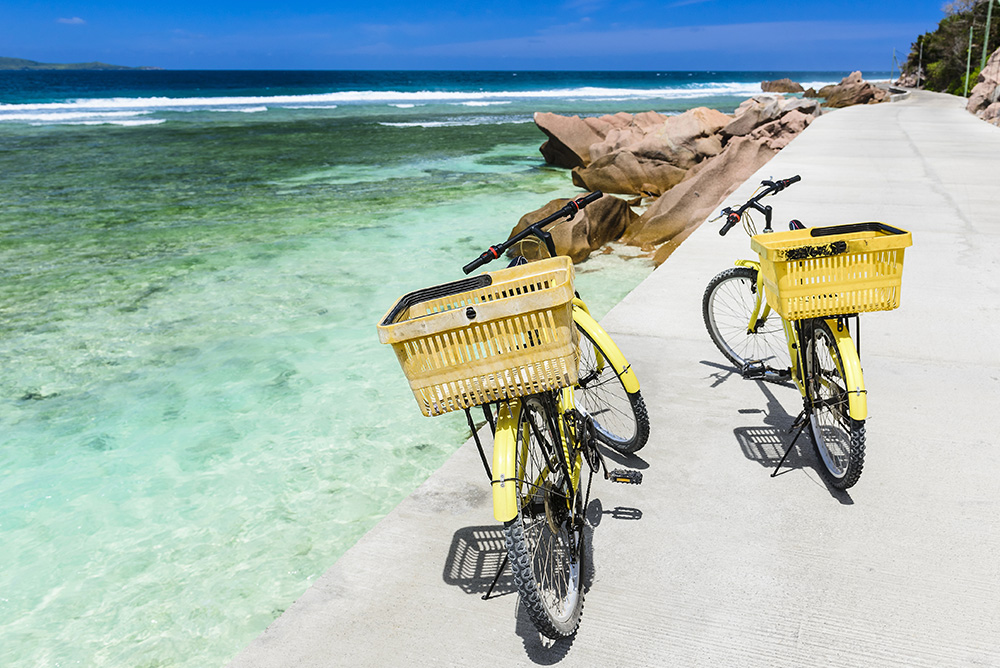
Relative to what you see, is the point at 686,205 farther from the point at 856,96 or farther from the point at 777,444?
the point at 856,96

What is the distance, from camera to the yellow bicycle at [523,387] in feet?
7.10

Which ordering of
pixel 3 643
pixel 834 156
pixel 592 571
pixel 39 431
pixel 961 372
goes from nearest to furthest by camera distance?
pixel 592 571 < pixel 3 643 < pixel 961 372 < pixel 39 431 < pixel 834 156

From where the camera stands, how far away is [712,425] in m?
3.92

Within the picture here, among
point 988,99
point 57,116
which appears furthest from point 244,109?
point 988,99

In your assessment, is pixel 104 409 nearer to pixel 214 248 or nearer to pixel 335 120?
pixel 214 248

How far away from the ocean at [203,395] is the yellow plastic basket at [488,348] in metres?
2.11

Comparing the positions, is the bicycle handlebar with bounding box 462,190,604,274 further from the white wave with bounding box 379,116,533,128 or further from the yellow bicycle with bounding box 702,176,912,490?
the white wave with bounding box 379,116,533,128

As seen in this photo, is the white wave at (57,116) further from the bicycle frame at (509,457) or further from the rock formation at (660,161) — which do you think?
the bicycle frame at (509,457)

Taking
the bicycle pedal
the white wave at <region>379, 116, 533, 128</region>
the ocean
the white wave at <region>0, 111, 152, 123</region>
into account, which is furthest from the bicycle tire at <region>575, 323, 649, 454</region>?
the white wave at <region>0, 111, 152, 123</region>

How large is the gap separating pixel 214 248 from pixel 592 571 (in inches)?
394

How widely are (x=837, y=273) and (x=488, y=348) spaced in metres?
1.69

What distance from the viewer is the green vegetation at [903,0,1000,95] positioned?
1583 inches

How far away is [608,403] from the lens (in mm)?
4152

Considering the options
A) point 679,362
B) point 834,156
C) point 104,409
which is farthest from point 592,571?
point 834,156
